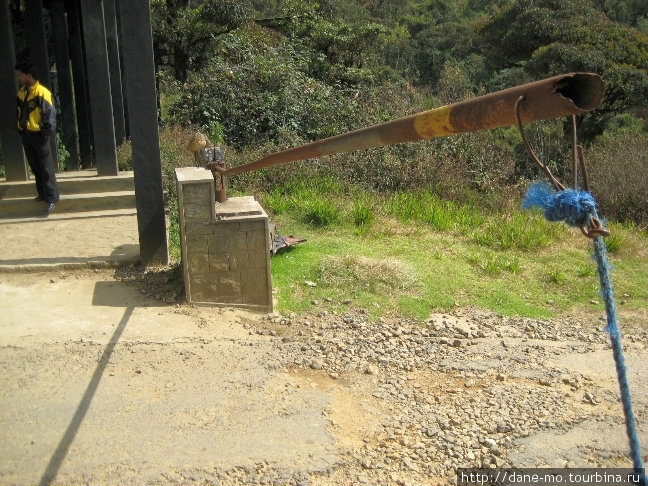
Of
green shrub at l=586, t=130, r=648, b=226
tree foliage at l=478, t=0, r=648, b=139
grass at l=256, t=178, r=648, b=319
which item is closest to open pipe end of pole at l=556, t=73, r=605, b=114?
grass at l=256, t=178, r=648, b=319

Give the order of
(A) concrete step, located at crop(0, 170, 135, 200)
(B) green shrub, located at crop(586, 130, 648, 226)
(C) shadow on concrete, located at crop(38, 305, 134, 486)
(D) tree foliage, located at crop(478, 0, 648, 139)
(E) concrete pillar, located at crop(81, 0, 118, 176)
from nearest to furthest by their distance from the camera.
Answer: (C) shadow on concrete, located at crop(38, 305, 134, 486) < (A) concrete step, located at crop(0, 170, 135, 200) < (E) concrete pillar, located at crop(81, 0, 118, 176) < (B) green shrub, located at crop(586, 130, 648, 226) < (D) tree foliage, located at crop(478, 0, 648, 139)

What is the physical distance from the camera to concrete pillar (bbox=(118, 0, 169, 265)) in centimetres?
598

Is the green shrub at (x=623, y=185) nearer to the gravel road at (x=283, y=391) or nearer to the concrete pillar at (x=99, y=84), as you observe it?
the gravel road at (x=283, y=391)

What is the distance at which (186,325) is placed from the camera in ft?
17.5

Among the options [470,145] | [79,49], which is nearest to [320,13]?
[470,145]

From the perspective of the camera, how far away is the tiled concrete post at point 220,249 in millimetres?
5480

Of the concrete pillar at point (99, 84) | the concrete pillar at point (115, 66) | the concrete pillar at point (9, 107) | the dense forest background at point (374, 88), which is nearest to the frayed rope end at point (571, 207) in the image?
the concrete pillar at point (99, 84)

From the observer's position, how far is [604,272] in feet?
6.58

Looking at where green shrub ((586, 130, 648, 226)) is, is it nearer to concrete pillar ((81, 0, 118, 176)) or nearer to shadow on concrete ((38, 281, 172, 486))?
concrete pillar ((81, 0, 118, 176))

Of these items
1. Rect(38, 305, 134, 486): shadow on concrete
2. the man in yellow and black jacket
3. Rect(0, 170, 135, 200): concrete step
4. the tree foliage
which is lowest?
Rect(38, 305, 134, 486): shadow on concrete

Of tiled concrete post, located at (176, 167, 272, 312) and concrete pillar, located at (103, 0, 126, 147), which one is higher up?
concrete pillar, located at (103, 0, 126, 147)

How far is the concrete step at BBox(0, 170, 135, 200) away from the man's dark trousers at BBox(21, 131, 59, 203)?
0.52m

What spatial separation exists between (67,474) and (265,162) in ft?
7.76

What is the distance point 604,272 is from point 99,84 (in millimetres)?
7844
